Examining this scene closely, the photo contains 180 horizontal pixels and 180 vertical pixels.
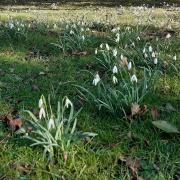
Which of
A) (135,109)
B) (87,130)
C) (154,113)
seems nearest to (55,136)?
(87,130)

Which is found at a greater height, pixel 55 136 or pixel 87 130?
pixel 55 136

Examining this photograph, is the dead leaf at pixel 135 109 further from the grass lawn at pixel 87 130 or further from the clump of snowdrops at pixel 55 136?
the clump of snowdrops at pixel 55 136

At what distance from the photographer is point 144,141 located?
448 cm

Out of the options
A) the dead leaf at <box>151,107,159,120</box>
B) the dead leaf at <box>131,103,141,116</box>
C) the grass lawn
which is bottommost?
the grass lawn

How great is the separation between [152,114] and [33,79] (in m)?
2.41

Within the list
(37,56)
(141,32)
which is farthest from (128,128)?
(141,32)

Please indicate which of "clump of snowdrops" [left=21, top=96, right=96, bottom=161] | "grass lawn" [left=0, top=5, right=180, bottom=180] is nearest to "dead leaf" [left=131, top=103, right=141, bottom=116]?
"grass lawn" [left=0, top=5, right=180, bottom=180]

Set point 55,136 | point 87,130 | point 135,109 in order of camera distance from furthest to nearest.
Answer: point 135,109 → point 87,130 → point 55,136

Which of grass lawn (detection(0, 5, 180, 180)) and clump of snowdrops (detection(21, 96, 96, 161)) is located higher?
clump of snowdrops (detection(21, 96, 96, 161))

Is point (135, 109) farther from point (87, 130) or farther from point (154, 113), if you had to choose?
point (87, 130)

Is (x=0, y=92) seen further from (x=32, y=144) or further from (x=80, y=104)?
(x=32, y=144)

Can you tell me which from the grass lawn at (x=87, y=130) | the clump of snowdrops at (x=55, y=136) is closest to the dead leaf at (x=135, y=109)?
the grass lawn at (x=87, y=130)

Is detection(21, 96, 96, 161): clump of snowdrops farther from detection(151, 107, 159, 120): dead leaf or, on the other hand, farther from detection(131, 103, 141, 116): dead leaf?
detection(151, 107, 159, 120): dead leaf

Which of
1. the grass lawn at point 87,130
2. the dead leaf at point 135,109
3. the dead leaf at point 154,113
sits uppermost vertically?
the dead leaf at point 135,109
